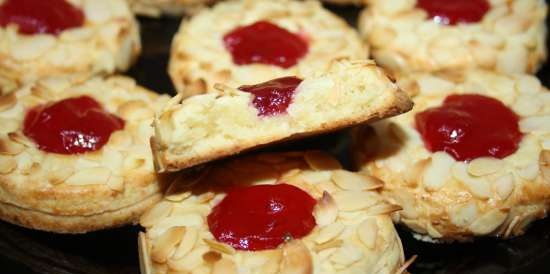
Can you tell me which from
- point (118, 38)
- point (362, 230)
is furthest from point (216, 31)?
point (362, 230)

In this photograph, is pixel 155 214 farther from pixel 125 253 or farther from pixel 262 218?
pixel 262 218

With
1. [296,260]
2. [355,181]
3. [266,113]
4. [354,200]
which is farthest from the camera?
[355,181]

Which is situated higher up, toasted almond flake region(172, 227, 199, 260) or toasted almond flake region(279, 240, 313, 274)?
toasted almond flake region(279, 240, 313, 274)

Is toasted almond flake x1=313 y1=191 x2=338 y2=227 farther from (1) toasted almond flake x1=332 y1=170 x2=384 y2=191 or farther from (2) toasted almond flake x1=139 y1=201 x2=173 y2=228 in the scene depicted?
(2) toasted almond flake x1=139 y1=201 x2=173 y2=228

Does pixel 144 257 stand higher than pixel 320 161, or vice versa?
pixel 320 161

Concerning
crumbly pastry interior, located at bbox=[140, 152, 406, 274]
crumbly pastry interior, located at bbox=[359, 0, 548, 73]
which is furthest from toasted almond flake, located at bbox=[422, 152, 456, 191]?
crumbly pastry interior, located at bbox=[359, 0, 548, 73]

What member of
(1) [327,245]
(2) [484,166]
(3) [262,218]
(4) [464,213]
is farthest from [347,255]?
(2) [484,166]

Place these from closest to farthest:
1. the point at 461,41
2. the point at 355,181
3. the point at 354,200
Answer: the point at 354,200
the point at 355,181
the point at 461,41

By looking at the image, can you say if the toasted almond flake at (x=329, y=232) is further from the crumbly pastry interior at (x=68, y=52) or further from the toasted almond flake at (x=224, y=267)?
the crumbly pastry interior at (x=68, y=52)
